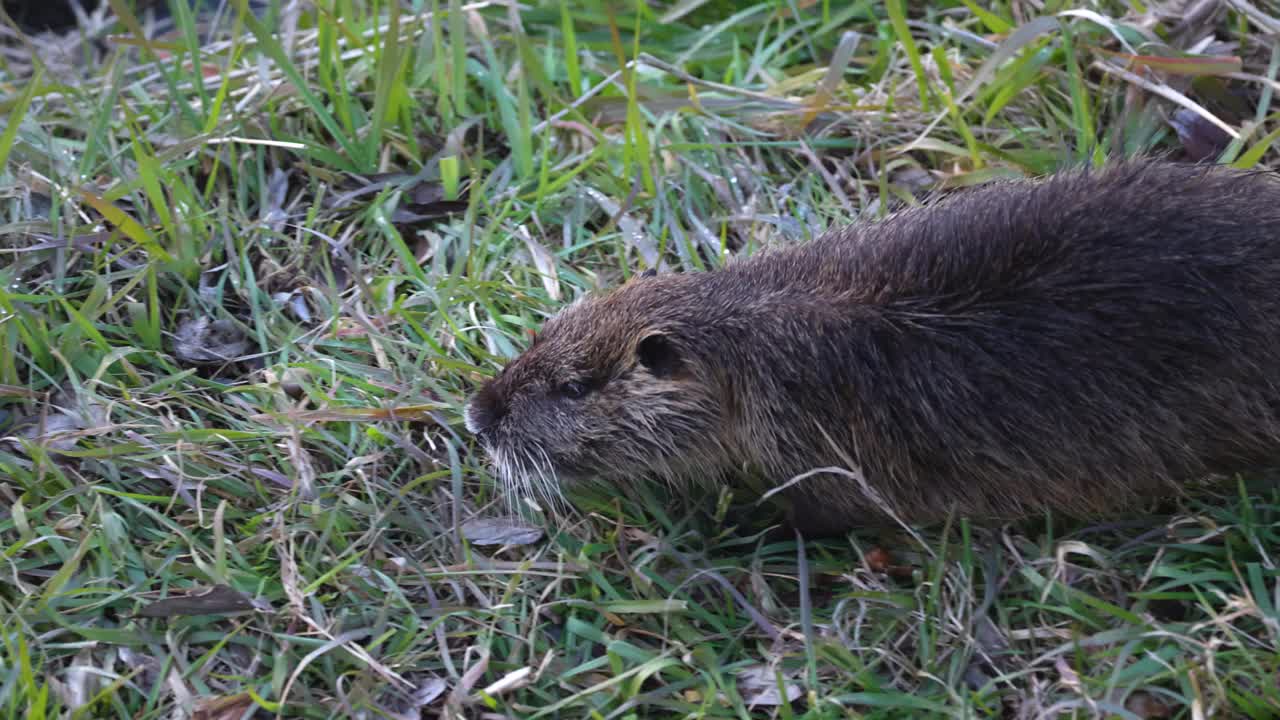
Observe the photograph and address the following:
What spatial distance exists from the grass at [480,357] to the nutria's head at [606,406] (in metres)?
0.17

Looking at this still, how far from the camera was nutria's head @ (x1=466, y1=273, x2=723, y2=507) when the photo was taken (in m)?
3.18

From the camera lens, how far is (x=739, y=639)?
2980 mm

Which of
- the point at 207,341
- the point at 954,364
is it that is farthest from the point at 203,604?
the point at 954,364

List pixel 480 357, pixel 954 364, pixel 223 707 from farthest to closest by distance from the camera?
pixel 480 357
pixel 954 364
pixel 223 707

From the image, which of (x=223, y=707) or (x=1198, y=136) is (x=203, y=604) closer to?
(x=223, y=707)

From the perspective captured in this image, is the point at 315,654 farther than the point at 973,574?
No

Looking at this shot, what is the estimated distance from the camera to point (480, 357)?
3.69 m

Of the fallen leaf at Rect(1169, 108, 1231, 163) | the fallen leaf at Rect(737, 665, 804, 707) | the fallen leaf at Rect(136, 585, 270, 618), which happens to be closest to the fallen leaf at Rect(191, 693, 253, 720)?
the fallen leaf at Rect(136, 585, 270, 618)

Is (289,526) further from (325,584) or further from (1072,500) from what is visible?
(1072,500)

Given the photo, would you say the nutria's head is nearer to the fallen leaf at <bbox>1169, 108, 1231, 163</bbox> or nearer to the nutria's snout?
the nutria's snout

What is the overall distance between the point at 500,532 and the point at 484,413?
1.03 feet

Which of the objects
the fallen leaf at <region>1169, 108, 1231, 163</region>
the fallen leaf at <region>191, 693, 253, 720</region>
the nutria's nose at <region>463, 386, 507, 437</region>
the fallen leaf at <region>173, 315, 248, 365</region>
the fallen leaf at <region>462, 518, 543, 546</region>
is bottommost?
the fallen leaf at <region>191, 693, 253, 720</region>

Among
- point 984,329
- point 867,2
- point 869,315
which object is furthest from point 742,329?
point 867,2

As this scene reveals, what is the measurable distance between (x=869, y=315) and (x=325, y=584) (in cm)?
149
